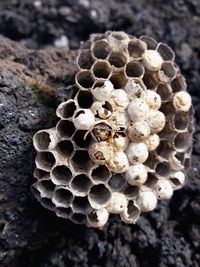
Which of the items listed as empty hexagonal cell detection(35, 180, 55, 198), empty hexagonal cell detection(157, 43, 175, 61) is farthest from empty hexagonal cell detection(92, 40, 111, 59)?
empty hexagonal cell detection(35, 180, 55, 198)

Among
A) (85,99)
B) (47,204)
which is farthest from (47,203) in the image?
A: (85,99)

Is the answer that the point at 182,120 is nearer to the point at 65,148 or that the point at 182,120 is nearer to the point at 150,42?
the point at 150,42

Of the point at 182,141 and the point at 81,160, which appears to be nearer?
the point at 81,160

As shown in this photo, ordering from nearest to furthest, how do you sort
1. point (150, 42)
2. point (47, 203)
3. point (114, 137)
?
point (114, 137)
point (47, 203)
point (150, 42)

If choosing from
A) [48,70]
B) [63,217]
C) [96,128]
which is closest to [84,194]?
[63,217]

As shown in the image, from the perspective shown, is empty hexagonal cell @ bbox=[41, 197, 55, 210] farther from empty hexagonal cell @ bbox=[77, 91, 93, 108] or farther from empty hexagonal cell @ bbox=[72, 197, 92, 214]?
empty hexagonal cell @ bbox=[77, 91, 93, 108]

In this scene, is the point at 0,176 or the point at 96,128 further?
the point at 0,176

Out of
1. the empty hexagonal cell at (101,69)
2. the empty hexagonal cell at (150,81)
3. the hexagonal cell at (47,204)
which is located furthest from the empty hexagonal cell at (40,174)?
the empty hexagonal cell at (150,81)

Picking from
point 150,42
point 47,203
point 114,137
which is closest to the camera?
point 114,137

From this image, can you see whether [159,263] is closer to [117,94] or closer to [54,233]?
[54,233]
